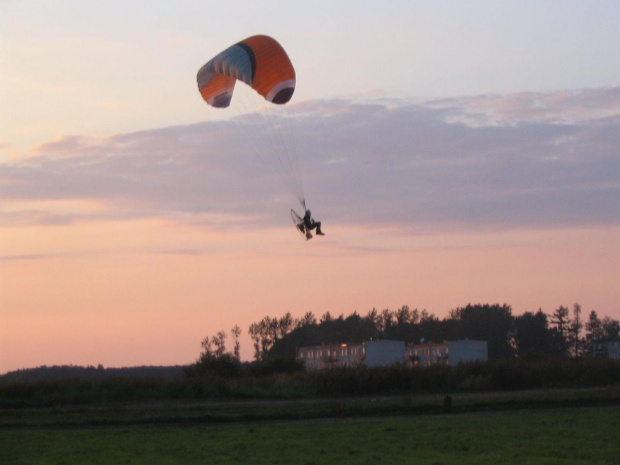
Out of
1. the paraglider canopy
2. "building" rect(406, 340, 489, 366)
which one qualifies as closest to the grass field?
the paraglider canopy

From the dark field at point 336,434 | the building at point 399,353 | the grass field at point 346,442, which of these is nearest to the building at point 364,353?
the building at point 399,353

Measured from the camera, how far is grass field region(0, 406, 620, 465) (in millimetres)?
19625

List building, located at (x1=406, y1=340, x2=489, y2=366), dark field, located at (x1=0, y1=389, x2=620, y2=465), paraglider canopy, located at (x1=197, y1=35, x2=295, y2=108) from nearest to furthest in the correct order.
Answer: dark field, located at (x1=0, y1=389, x2=620, y2=465)
paraglider canopy, located at (x1=197, y1=35, x2=295, y2=108)
building, located at (x1=406, y1=340, x2=489, y2=366)

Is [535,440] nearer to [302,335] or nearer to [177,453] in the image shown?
[177,453]

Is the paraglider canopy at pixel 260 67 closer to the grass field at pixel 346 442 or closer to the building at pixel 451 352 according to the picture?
the grass field at pixel 346 442

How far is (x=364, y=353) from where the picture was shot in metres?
91.8

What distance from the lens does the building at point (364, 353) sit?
298ft

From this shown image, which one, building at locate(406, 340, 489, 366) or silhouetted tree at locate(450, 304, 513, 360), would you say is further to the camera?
silhouetted tree at locate(450, 304, 513, 360)

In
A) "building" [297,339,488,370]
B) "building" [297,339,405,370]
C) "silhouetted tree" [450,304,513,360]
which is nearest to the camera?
"building" [297,339,405,370]

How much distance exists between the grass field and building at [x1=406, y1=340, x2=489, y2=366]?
64031 millimetres

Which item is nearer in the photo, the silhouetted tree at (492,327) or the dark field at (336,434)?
the dark field at (336,434)

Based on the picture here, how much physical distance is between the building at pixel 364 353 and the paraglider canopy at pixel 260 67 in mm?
61377

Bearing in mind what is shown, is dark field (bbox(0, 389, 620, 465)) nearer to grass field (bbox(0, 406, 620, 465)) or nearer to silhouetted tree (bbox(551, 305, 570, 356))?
grass field (bbox(0, 406, 620, 465))

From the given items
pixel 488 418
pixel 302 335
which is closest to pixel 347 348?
pixel 302 335
